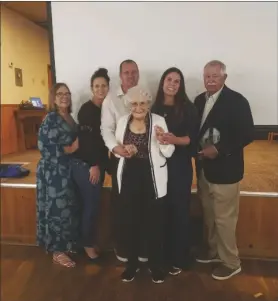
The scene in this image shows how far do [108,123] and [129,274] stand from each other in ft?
2.64

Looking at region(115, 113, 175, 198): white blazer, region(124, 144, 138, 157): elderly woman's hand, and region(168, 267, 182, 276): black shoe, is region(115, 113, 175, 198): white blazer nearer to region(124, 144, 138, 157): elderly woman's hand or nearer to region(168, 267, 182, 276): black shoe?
region(124, 144, 138, 157): elderly woman's hand

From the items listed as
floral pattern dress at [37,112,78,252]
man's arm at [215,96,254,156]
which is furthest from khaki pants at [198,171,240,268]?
floral pattern dress at [37,112,78,252]

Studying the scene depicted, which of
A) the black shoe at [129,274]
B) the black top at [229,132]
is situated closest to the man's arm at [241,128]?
the black top at [229,132]

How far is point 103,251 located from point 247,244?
2.90 ft

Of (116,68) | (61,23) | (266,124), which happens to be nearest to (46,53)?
(61,23)

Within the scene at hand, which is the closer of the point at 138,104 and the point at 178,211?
the point at 138,104

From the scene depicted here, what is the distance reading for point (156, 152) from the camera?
152 cm

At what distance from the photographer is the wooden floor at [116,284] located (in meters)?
1.56

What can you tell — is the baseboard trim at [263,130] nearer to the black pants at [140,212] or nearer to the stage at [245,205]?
the stage at [245,205]

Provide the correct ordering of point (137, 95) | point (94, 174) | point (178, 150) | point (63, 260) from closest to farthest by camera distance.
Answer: point (137, 95) → point (178, 150) → point (94, 174) → point (63, 260)

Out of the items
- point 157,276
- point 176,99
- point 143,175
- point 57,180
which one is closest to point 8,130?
point 57,180

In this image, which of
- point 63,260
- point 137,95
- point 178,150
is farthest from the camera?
point 63,260

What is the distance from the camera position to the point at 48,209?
1771 millimetres

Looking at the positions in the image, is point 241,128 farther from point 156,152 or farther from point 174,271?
point 174,271
